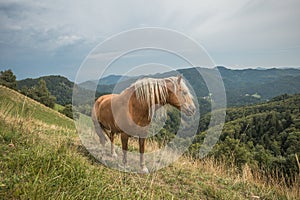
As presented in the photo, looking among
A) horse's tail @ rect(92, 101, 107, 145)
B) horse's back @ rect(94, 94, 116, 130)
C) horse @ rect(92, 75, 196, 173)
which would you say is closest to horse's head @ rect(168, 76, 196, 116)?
horse @ rect(92, 75, 196, 173)

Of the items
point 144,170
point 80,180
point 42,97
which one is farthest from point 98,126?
point 42,97

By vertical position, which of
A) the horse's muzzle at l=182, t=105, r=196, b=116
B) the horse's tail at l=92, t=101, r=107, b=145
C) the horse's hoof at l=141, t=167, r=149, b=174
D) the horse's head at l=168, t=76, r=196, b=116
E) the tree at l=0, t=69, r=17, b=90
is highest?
the tree at l=0, t=69, r=17, b=90

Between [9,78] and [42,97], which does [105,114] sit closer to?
[42,97]

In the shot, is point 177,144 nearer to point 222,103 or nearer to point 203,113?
point 203,113

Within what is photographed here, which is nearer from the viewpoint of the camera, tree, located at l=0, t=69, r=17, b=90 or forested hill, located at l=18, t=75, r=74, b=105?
tree, located at l=0, t=69, r=17, b=90

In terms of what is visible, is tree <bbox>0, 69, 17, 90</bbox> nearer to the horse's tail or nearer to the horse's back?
the horse's tail

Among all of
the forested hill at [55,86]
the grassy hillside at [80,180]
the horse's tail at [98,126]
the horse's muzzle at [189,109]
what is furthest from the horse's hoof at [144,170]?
the forested hill at [55,86]

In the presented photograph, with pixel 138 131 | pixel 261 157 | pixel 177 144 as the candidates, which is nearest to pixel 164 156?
pixel 177 144

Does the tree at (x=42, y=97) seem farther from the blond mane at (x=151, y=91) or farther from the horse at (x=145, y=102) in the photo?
the blond mane at (x=151, y=91)

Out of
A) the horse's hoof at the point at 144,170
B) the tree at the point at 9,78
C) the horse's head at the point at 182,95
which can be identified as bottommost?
the horse's hoof at the point at 144,170

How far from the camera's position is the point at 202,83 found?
514 cm

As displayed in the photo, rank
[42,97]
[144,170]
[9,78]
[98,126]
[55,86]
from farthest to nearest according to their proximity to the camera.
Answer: [55,86], [9,78], [42,97], [98,126], [144,170]

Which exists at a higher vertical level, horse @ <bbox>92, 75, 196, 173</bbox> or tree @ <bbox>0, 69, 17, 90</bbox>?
tree @ <bbox>0, 69, 17, 90</bbox>

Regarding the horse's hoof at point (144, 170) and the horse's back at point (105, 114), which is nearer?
the horse's hoof at point (144, 170)
